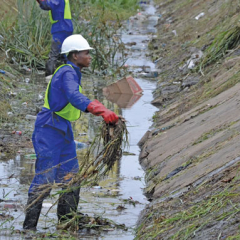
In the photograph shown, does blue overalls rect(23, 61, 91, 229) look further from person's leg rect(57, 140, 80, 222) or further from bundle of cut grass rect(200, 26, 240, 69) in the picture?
bundle of cut grass rect(200, 26, 240, 69)

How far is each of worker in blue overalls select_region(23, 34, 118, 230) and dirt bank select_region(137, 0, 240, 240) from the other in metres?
0.76

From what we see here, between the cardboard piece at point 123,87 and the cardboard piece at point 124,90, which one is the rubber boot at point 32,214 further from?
the cardboard piece at point 123,87

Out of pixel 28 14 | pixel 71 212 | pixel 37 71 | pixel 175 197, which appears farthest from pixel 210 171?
pixel 28 14

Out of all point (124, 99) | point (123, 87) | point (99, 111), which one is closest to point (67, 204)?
point (99, 111)

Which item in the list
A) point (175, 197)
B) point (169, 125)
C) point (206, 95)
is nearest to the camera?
point (175, 197)

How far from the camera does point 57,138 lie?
5102 millimetres

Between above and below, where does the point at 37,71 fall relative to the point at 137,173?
above

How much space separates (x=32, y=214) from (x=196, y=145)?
2.09 meters

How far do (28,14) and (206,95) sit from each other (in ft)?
19.3

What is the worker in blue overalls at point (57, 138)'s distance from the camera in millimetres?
5004

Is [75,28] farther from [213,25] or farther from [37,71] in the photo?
[213,25]

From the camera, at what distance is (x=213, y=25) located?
14.6 m

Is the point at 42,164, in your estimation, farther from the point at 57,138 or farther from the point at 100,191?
the point at 100,191

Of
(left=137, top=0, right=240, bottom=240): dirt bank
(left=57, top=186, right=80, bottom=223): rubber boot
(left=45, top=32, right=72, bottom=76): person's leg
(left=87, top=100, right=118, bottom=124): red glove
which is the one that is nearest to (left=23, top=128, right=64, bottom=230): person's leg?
(left=57, top=186, right=80, bottom=223): rubber boot
